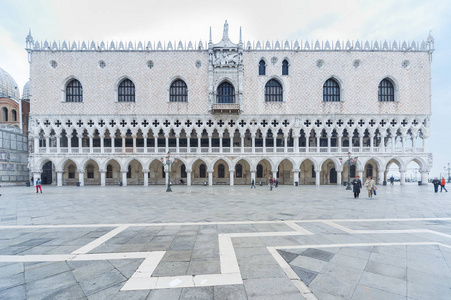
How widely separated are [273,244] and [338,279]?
174 centimetres

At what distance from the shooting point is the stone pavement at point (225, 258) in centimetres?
315

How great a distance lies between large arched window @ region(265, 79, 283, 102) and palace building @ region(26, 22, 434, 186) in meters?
0.14

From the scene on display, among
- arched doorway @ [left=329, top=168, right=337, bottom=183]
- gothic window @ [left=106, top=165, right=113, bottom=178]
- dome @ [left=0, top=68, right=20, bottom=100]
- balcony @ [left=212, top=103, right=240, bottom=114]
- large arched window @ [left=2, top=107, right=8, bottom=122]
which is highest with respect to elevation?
dome @ [left=0, top=68, right=20, bottom=100]

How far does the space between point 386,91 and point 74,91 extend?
41.0 m

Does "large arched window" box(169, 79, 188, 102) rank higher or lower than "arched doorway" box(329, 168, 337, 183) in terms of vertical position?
higher

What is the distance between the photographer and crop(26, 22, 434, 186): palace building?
24.8 meters

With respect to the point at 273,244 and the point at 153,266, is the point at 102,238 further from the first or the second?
the point at 273,244

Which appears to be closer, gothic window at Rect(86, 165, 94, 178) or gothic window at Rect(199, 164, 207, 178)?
gothic window at Rect(86, 165, 94, 178)

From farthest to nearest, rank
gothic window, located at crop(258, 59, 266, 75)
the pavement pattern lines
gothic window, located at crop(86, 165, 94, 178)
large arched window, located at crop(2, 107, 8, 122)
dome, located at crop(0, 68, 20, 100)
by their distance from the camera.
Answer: dome, located at crop(0, 68, 20, 100) < large arched window, located at crop(2, 107, 8, 122) < gothic window, located at crop(86, 165, 94, 178) < gothic window, located at crop(258, 59, 266, 75) < the pavement pattern lines

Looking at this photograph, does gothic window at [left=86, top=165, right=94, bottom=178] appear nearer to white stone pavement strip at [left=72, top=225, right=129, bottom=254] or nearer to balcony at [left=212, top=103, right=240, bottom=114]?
balcony at [left=212, top=103, right=240, bottom=114]

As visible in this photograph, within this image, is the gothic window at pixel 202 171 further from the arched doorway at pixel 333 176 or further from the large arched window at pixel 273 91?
the arched doorway at pixel 333 176

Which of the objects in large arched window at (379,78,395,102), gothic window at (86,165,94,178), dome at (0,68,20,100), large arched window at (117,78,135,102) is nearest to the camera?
large arched window at (117,78,135,102)

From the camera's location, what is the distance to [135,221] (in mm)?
7281

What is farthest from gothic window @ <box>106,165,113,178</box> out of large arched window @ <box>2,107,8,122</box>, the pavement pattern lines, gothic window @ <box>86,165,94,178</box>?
large arched window @ <box>2,107,8,122</box>
